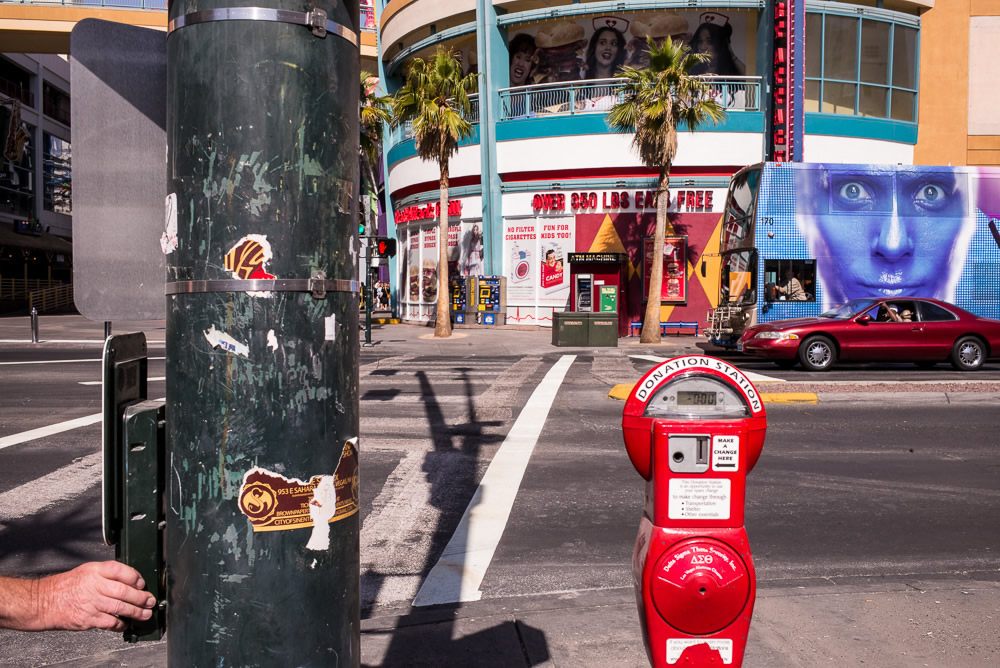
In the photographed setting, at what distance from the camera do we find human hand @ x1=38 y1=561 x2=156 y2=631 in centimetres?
206

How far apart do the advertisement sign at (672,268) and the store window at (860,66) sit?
21.0 feet

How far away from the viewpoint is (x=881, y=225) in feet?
62.5

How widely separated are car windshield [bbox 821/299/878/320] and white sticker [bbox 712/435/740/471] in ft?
48.5

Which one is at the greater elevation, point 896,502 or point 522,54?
point 522,54

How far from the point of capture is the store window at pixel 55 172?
54906mm

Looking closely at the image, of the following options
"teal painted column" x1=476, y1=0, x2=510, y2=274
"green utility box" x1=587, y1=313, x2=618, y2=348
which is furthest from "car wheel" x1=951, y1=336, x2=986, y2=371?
"teal painted column" x1=476, y1=0, x2=510, y2=274

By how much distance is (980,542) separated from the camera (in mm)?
5766

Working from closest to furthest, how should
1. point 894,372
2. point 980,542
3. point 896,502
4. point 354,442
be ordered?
point 354,442, point 980,542, point 896,502, point 894,372

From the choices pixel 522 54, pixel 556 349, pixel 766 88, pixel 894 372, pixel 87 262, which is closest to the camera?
pixel 87 262

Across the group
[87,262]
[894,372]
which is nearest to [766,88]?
[894,372]

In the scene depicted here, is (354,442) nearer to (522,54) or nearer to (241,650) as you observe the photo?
(241,650)

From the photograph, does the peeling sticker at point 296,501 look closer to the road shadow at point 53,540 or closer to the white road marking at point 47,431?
the road shadow at point 53,540

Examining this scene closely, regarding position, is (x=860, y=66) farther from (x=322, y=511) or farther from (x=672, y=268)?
(x=322, y=511)

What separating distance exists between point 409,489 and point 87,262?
5084 millimetres
